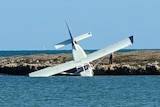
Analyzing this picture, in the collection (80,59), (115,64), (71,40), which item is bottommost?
(115,64)

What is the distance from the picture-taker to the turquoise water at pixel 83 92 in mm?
58781

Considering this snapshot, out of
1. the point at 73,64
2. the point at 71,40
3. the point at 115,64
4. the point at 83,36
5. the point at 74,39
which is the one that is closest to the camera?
the point at 73,64

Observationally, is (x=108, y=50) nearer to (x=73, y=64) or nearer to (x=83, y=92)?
(x=73, y=64)

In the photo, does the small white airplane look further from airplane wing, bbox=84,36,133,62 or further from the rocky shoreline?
the rocky shoreline

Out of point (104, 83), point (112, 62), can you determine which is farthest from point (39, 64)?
point (104, 83)

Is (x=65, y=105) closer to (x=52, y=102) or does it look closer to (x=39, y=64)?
(x=52, y=102)

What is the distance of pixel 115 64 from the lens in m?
102

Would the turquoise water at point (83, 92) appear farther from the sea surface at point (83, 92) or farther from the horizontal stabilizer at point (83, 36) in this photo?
the horizontal stabilizer at point (83, 36)

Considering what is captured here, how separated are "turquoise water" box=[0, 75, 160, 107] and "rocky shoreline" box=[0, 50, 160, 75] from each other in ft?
21.7

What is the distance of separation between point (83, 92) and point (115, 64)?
107ft

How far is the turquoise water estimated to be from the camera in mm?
58781

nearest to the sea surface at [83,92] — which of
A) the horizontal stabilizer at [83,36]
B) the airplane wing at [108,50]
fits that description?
the airplane wing at [108,50]

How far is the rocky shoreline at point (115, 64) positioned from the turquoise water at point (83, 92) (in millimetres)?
6617

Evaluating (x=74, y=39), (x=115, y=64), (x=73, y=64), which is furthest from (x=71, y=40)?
(x=115, y=64)
